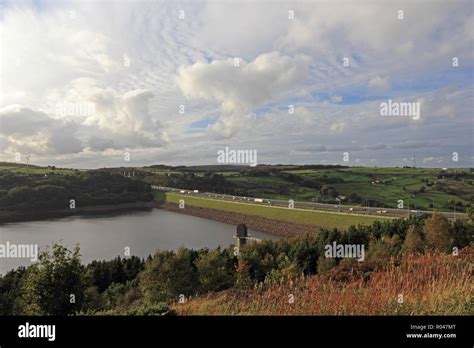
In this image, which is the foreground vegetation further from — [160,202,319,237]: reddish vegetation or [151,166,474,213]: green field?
[151,166,474,213]: green field

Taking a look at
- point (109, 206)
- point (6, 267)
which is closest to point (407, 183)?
point (109, 206)

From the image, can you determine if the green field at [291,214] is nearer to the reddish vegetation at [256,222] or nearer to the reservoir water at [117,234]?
the reddish vegetation at [256,222]

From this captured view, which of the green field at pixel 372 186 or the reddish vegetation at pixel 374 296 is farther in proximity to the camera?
the green field at pixel 372 186

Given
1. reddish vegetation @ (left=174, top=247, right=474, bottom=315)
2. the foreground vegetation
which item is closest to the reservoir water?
the foreground vegetation

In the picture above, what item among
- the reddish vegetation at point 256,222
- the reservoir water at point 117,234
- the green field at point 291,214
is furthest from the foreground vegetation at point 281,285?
the reddish vegetation at point 256,222

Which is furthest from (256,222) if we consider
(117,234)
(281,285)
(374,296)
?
(374,296)
